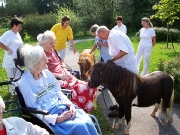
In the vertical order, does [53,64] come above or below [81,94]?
above

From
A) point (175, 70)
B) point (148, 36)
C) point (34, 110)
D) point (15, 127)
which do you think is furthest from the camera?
point (148, 36)

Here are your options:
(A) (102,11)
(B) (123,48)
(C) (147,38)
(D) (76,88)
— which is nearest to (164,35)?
(A) (102,11)

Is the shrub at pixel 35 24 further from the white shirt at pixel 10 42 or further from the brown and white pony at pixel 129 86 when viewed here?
the brown and white pony at pixel 129 86

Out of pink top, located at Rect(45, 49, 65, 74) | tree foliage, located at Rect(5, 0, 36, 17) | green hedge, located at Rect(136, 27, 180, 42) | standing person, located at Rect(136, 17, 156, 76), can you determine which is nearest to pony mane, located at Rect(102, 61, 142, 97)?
pink top, located at Rect(45, 49, 65, 74)

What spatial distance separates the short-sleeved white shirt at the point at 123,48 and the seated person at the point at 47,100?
1.38 m

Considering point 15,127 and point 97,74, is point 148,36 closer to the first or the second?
point 97,74

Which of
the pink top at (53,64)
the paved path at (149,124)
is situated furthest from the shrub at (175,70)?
the pink top at (53,64)

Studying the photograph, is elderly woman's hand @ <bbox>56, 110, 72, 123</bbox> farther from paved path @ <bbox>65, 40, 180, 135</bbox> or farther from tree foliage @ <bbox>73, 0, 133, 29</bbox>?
tree foliage @ <bbox>73, 0, 133, 29</bbox>

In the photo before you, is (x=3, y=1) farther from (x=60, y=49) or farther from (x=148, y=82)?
(x=148, y=82)

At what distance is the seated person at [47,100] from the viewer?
2.81m

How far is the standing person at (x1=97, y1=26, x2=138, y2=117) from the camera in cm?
395

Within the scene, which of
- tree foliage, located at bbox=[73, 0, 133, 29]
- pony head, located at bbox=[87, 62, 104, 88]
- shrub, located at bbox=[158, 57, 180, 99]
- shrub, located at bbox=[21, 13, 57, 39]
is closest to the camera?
pony head, located at bbox=[87, 62, 104, 88]

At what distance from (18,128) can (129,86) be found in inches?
82.4

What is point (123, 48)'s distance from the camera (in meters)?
3.94
